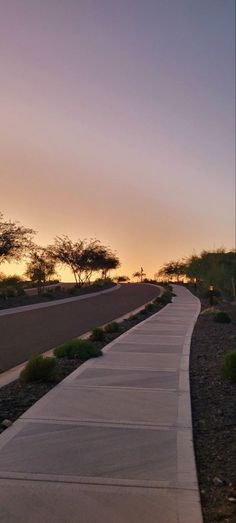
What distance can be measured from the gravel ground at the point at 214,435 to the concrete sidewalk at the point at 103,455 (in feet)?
0.44

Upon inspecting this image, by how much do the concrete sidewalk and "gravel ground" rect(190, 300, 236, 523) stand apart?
135mm

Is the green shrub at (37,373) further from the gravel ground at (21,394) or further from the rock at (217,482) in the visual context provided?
the rock at (217,482)

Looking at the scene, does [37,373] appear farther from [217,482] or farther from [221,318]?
[221,318]

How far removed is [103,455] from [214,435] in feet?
5.25

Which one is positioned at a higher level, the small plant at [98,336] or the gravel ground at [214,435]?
the small plant at [98,336]

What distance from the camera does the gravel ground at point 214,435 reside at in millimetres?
A: 5219

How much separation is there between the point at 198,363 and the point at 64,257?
54277 millimetres

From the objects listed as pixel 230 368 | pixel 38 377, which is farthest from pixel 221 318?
pixel 38 377

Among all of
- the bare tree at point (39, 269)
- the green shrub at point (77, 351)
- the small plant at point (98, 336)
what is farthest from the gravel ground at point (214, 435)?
the bare tree at point (39, 269)

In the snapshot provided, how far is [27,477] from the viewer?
18.1 ft

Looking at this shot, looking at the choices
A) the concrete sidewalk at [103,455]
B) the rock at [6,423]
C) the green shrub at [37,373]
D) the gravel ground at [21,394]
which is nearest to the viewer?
the concrete sidewalk at [103,455]

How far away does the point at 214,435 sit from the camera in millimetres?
7199

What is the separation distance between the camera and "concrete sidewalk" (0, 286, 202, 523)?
4.88 metres

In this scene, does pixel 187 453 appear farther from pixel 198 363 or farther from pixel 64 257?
pixel 64 257
